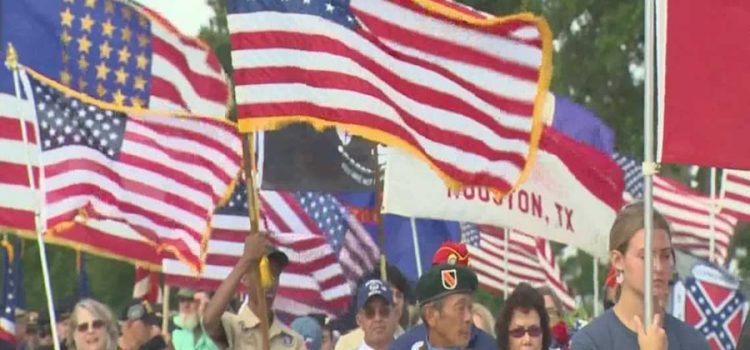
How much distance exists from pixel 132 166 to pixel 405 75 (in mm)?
4038

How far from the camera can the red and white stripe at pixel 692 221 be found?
24.2 meters

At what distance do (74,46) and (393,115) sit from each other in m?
4.09

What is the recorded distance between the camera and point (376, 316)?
12.8 metres

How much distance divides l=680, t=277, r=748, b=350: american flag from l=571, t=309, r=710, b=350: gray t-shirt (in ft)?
33.5

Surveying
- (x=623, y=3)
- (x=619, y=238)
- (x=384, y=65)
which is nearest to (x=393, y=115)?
(x=384, y=65)

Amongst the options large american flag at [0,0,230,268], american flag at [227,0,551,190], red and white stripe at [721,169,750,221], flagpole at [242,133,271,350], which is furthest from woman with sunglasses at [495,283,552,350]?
red and white stripe at [721,169,750,221]

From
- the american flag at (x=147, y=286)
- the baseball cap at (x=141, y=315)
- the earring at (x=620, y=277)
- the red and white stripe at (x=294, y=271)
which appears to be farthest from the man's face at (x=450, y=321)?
the american flag at (x=147, y=286)

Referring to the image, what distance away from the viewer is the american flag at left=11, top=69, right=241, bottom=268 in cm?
1537

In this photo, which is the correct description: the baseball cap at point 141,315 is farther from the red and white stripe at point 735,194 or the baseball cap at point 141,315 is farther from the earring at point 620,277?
the red and white stripe at point 735,194

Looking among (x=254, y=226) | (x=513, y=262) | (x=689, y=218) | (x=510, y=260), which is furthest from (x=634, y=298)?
(x=689, y=218)

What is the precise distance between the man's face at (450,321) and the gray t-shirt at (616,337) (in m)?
2.26

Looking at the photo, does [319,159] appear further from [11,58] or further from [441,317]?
[441,317]

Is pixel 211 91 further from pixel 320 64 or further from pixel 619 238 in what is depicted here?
pixel 619 238

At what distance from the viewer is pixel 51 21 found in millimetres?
15516
